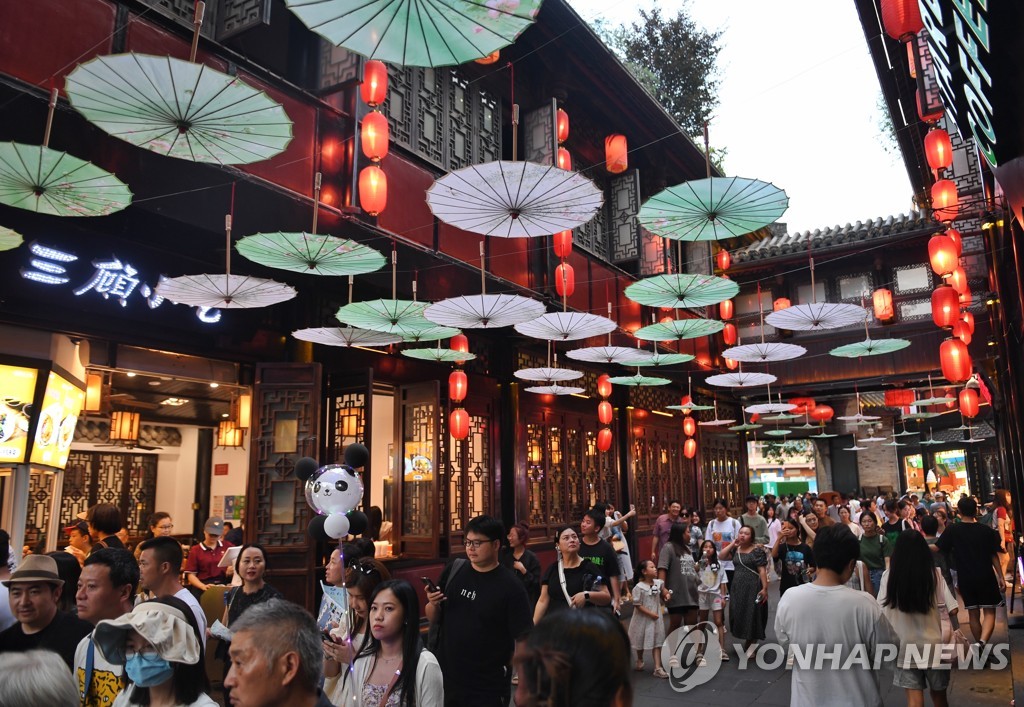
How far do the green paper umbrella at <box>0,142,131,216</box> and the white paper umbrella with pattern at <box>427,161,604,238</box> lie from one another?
2.43m

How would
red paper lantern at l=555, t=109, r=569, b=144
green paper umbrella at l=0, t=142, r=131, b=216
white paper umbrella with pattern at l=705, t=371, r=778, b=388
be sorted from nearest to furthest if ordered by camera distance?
green paper umbrella at l=0, t=142, r=131, b=216 < red paper lantern at l=555, t=109, r=569, b=144 < white paper umbrella with pattern at l=705, t=371, r=778, b=388

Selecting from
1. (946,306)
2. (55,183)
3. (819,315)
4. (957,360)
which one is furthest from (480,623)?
(946,306)

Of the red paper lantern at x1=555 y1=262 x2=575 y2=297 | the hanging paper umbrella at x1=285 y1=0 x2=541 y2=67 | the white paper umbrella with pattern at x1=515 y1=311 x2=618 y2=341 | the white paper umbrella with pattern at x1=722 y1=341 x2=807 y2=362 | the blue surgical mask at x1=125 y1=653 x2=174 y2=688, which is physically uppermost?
the red paper lantern at x1=555 y1=262 x2=575 y2=297

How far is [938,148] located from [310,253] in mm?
8138

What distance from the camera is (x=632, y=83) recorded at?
13.0 metres

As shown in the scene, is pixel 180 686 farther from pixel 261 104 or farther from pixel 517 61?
pixel 517 61

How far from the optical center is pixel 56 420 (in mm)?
7594

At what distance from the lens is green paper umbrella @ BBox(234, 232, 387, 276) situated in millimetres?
6312

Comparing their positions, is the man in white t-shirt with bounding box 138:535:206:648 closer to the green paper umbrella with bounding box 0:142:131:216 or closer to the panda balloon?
the panda balloon

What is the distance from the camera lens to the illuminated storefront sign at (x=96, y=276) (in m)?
6.84

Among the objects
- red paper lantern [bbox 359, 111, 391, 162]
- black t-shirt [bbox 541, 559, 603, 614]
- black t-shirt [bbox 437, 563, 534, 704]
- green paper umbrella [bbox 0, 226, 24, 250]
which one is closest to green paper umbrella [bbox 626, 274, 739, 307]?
red paper lantern [bbox 359, 111, 391, 162]

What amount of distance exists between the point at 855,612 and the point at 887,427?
30347 millimetres

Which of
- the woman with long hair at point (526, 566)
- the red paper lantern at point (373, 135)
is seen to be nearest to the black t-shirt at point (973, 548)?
the woman with long hair at point (526, 566)

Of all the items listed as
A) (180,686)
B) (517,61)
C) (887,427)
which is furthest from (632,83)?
(887,427)
